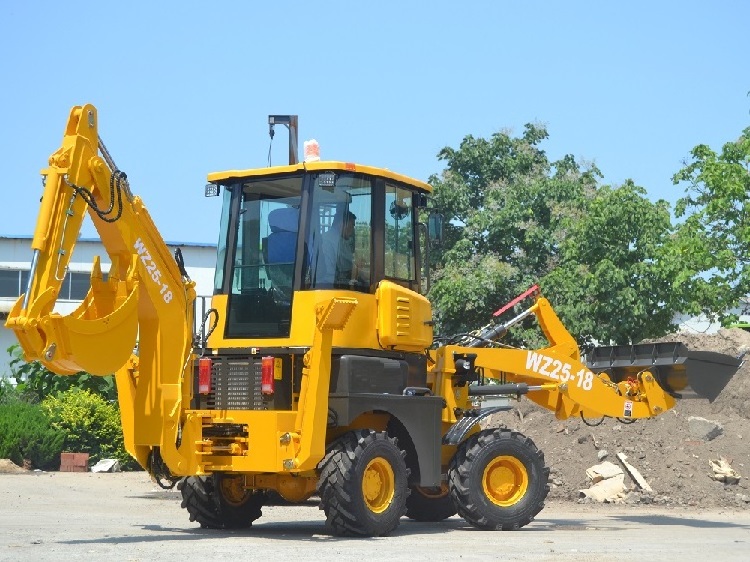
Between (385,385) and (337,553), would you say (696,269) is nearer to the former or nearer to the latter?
(385,385)

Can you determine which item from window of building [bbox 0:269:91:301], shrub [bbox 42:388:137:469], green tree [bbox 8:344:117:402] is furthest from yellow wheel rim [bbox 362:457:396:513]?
window of building [bbox 0:269:91:301]

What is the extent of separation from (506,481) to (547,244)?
20.2m

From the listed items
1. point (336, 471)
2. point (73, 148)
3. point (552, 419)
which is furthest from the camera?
point (552, 419)

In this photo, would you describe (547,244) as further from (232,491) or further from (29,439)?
(232,491)

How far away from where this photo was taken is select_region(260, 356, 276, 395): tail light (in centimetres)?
1296

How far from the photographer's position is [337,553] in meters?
11.0

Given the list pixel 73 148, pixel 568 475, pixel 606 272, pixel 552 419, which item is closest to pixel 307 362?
pixel 73 148

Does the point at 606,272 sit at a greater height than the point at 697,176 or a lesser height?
lesser

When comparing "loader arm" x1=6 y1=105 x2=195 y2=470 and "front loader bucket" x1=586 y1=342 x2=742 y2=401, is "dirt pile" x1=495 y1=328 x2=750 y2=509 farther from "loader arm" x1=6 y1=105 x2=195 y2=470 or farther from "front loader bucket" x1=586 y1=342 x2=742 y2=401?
"loader arm" x1=6 y1=105 x2=195 y2=470

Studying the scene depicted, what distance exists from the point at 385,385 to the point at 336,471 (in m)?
1.36

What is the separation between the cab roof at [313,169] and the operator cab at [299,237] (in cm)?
1

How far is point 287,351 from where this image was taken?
13.1m

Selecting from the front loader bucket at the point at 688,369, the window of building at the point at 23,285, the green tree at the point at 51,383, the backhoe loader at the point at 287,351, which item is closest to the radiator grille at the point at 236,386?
the backhoe loader at the point at 287,351

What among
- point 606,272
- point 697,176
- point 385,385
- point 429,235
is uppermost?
point 697,176
